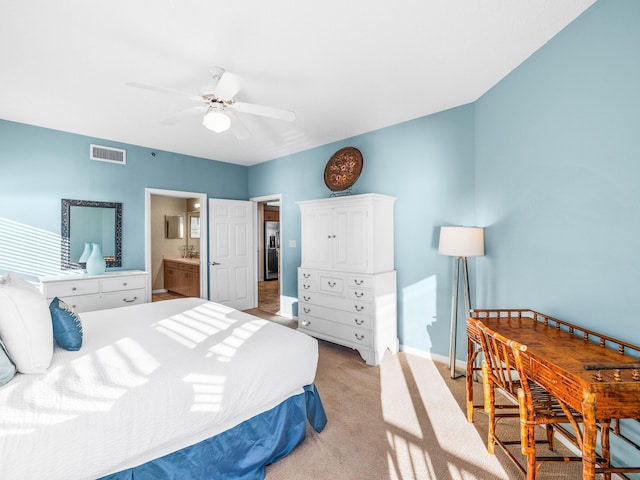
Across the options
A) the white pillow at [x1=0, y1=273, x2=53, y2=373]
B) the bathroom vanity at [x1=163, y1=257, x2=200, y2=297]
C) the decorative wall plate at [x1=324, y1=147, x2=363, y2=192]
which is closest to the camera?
the white pillow at [x1=0, y1=273, x2=53, y2=373]

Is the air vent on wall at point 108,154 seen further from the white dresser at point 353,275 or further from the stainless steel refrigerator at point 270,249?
the stainless steel refrigerator at point 270,249

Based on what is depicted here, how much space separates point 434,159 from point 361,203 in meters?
0.92

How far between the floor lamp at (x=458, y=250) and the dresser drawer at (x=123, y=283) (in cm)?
369

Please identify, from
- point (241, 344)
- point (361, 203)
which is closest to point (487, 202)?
point (361, 203)

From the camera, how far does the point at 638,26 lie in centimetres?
152

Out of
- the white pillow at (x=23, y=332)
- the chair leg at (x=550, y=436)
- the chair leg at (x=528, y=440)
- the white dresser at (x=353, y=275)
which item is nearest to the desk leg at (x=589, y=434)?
the chair leg at (x=528, y=440)

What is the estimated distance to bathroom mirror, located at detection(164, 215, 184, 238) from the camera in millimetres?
7258

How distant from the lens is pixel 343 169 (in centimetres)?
414

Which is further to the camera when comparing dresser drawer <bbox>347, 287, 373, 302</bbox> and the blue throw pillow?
dresser drawer <bbox>347, 287, 373, 302</bbox>

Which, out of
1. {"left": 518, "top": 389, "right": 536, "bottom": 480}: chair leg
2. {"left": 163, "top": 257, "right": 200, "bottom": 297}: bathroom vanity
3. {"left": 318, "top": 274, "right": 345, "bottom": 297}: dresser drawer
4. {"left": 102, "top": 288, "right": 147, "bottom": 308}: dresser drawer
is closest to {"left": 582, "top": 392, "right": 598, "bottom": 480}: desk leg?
{"left": 518, "top": 389, "right": 536, "bottom": 480}: chair leg

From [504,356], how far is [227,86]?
2.39 meters

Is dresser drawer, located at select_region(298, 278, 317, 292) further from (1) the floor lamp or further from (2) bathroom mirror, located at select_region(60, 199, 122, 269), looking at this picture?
(2) bathroom mirror, located at select_region(60, 199, 122, 269)

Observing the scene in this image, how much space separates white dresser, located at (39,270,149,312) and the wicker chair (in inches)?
157

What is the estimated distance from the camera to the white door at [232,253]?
5.16 meters
